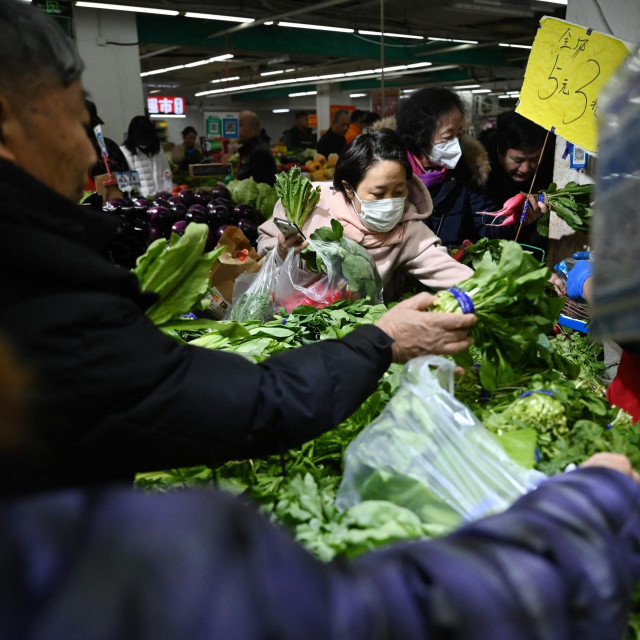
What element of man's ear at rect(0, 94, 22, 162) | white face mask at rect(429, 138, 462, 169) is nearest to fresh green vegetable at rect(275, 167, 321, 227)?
white face mask at rect(429, 138, 462, 169)

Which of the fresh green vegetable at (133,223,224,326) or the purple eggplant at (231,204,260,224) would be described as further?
the purple eggplant at (231,204,260,224)

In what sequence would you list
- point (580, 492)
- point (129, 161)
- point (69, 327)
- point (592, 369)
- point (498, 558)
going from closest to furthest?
point (498, 558), point (580, 492), point (69, 327), point (592, 369), point (129, 161)

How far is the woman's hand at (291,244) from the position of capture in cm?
279

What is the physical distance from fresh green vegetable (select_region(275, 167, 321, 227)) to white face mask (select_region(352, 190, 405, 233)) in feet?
0.92

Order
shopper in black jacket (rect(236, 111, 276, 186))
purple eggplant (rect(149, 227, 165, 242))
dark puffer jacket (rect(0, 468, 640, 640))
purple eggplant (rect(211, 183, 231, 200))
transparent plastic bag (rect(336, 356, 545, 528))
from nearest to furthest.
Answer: dark puffer jacket (rect(0, 468, 640, 640)) → transparent plastic bag (rect(336, 356, 545, 528)) → purple eggplant (rect(149, 227, 165, 242)) → purple eggplant (rect(211, 183, 231, 200)) → shopper in black jacket (rect(236, 111, 276, 186))

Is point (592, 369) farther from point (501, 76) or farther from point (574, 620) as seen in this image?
point (501, 76)

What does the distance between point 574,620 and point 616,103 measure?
78 centimetres

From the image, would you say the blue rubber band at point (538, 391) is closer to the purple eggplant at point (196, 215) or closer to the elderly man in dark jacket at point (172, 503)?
the elderly man in dark jacket at point (172, 503)

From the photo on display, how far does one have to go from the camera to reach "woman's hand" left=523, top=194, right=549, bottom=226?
3324mm

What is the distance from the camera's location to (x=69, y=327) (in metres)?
1.03

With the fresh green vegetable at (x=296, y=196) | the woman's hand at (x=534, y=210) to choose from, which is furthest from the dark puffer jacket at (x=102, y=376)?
the woman's hand at (x=534, y=210)

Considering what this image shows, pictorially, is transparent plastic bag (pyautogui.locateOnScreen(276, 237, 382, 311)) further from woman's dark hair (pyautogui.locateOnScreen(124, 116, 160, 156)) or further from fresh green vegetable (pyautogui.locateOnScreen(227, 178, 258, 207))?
woman's dark hair (pyautogui.locateOnScreen(124, 116, 160, 156))

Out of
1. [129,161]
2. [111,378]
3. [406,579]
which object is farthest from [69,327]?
[129,161]

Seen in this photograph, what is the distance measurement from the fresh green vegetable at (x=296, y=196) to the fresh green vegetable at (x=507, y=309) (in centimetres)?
147
